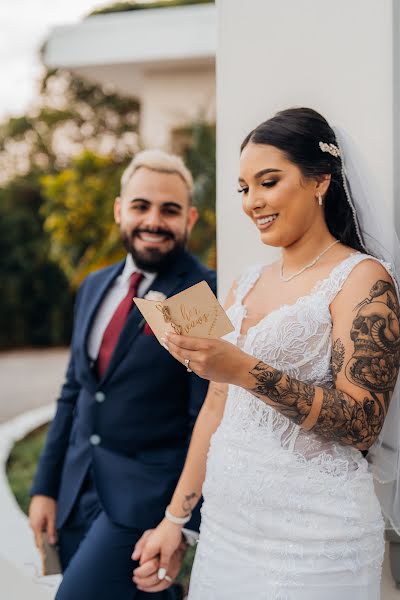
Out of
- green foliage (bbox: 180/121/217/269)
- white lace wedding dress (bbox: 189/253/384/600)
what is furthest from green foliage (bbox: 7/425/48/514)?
white lace wedding dress (bbox: 189/253/384/600)

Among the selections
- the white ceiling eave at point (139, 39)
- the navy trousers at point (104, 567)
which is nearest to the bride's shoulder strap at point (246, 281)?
the navy trousers at point (104, 567)

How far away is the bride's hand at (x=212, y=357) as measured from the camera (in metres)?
1.52

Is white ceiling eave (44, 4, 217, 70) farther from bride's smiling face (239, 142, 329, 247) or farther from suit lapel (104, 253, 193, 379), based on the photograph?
bride's smiling face (239, 142, 329, 247)

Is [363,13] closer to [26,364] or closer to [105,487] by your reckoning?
[105,487]

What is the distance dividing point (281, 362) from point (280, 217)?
1.30ft

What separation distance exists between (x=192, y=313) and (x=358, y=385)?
44 cm

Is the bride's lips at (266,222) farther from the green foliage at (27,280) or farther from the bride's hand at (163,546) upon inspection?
the green foliage at (27,280)

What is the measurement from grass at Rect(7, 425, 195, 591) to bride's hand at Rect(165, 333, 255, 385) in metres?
4.07

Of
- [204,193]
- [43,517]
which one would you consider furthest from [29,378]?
[43,517]

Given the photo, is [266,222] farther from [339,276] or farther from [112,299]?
[112,299]

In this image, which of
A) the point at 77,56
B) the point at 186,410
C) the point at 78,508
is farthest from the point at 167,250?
the point at 77,56

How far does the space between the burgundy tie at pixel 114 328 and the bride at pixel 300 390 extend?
2.76 feet

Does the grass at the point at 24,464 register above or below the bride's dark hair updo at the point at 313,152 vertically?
below

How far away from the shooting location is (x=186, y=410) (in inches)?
103
